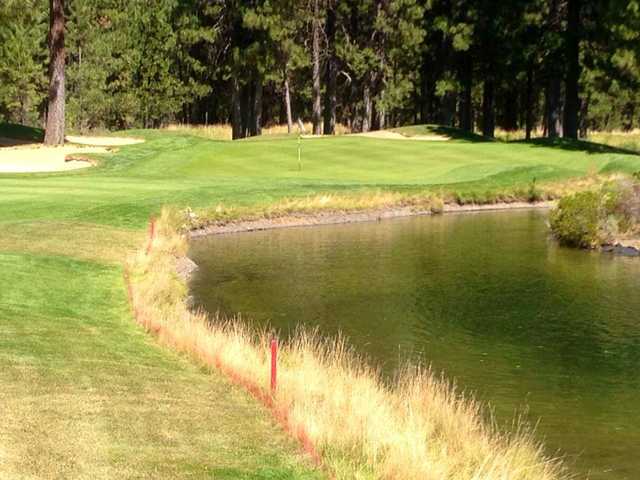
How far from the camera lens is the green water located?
1434cm

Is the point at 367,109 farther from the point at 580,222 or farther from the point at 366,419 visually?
the point at 366,419

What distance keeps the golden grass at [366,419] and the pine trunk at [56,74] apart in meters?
38.0

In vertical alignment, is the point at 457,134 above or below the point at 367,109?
below

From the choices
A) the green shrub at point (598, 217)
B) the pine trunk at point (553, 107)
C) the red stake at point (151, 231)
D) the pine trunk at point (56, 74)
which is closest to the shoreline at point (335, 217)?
the red stake at point (151, 231)

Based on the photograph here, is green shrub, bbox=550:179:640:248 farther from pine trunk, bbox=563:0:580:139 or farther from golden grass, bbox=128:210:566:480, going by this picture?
pine trunk, bbox=563:0:580:139

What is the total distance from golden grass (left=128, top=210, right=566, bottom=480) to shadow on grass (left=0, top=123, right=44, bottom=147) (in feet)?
140

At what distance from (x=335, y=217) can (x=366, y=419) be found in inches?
1095

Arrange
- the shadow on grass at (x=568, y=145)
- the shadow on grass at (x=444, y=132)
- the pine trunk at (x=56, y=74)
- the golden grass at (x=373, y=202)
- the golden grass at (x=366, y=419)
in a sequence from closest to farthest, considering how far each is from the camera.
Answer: the golden grass at (x=366, y=419), the golden grass at (x=373, y=202), the pine trunk at (x=56, y=74), the shadow on grass at (x=568, y=145), the shadow on grass at (x=444, y=132)

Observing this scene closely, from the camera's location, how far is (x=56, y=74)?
2048 inches

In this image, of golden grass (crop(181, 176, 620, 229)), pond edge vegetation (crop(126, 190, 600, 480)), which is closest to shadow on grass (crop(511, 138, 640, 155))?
golden grass (crop(181, 176, 620, 229))

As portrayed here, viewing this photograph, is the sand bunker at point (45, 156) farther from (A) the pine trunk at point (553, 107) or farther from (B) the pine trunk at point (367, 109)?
(A) the pine trunk at point (553, 107)

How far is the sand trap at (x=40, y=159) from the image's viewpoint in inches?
1815

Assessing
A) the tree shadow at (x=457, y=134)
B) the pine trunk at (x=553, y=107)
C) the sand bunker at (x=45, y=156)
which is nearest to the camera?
the sand bunker at (x=45, y=156)

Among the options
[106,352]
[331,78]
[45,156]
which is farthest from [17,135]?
[106,352]
